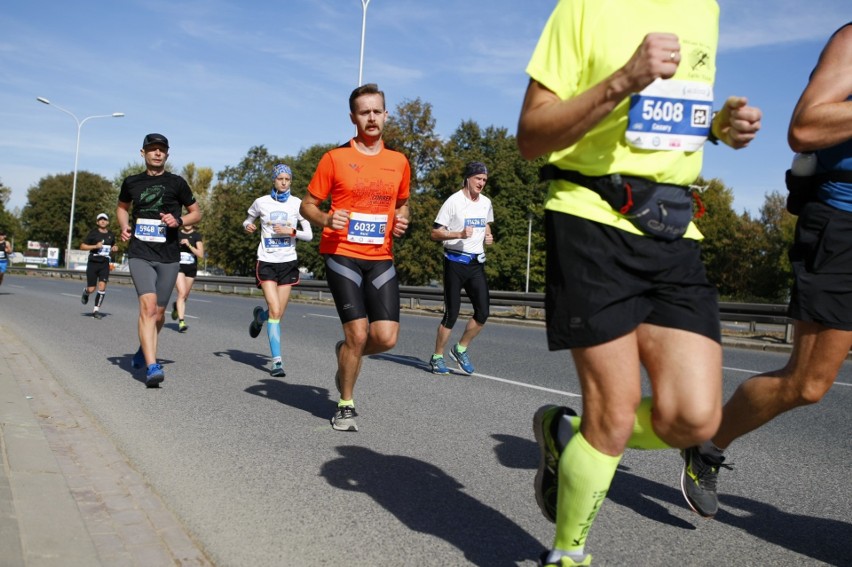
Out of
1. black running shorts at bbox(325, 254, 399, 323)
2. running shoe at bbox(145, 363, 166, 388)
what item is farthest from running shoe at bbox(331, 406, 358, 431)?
running shoe at bbox(145, 363, 166, 388)

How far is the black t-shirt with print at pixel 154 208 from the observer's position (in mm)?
8102

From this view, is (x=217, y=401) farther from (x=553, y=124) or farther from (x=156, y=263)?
(x=553, y=124)

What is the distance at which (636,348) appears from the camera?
271 cm

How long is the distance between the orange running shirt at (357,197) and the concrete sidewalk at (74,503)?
1966mm

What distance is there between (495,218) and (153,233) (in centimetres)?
6403

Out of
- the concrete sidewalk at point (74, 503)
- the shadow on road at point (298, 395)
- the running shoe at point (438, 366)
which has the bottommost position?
the concrete sidewalk at point (74, 503)

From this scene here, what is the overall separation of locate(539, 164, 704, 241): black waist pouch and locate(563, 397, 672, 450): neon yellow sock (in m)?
0.55

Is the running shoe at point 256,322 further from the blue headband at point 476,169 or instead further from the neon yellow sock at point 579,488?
the neon yellow sock at point 579,488

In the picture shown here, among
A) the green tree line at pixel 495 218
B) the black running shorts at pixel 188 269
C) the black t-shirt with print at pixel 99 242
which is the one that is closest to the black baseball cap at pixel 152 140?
the black running shorts at pixel 188 269

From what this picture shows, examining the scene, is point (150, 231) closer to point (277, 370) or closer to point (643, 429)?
point (277, 370)

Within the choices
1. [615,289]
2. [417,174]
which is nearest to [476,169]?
[615,289]

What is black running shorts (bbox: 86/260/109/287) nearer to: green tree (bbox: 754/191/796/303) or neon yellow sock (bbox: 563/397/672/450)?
neon yellow sock (bbox: 563/397/672/450)

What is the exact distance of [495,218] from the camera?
7144 cm

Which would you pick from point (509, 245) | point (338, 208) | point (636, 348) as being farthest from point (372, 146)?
point (509, 245)
